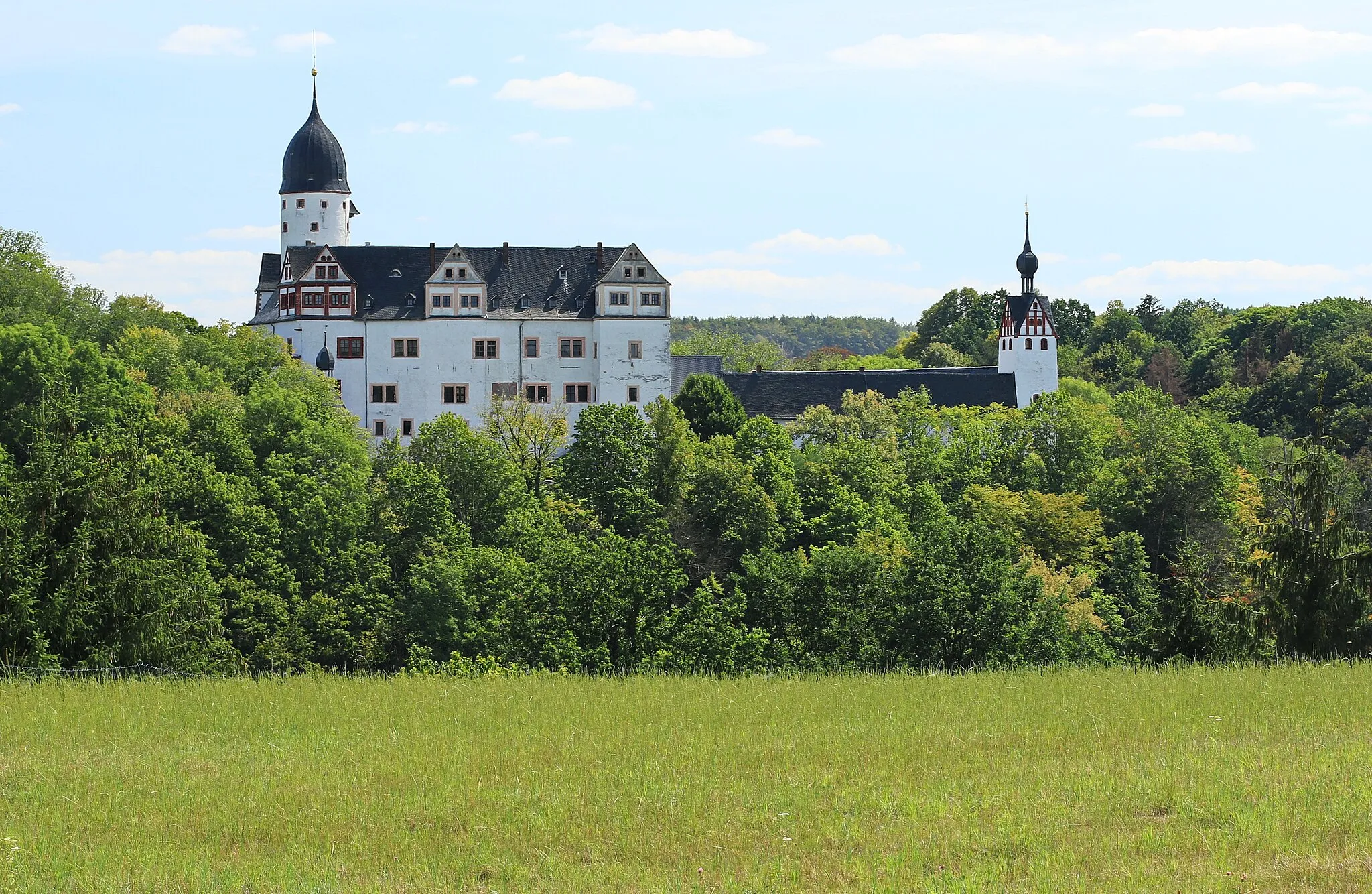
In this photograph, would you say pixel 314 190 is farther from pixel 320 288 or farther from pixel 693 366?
pixel 693 366

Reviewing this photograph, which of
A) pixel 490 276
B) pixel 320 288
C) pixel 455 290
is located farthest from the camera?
pixel 490 276

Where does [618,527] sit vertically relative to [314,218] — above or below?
below

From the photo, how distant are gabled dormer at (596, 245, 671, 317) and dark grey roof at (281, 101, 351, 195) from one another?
15.1 metres

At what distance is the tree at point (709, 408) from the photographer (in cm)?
7219

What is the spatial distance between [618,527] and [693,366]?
3999 cm

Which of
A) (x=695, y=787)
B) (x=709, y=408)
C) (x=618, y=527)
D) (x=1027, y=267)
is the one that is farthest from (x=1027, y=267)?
(x=695, y=787)

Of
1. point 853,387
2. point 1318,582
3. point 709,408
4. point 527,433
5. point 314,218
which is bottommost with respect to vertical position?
point 1318,582

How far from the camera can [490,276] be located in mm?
75188

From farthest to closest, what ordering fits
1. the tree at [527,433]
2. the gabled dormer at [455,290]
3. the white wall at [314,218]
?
the white wall at [314,218] → the gabled dormer at [455,290] → the tree at [527,433]

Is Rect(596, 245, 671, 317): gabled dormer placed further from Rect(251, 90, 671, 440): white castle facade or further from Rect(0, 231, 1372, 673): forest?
Rect(0, 231, 1372, 673): forest

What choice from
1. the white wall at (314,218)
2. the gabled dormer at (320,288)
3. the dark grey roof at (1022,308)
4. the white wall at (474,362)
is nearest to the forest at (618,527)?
the white wall at (474,362)

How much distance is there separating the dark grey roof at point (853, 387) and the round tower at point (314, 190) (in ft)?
77.3

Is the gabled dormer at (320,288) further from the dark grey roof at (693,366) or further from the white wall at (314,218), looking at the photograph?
the dark grey roof at (693,366)

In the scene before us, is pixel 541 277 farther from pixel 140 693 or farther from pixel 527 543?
pixel 140 693
